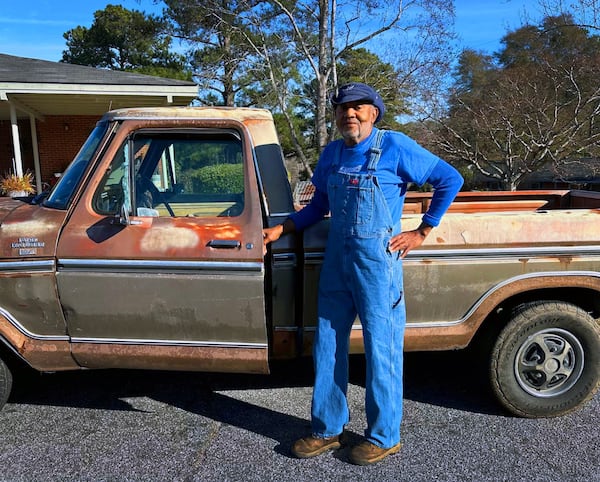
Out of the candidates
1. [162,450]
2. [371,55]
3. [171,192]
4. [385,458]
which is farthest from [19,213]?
[371,55]

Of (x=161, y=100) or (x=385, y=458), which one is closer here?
(x=385, y=458)

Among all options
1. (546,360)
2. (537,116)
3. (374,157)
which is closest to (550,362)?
(546,360)

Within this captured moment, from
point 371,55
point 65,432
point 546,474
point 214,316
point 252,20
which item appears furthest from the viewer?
point 371,55

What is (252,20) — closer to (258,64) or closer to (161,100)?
(258,64)

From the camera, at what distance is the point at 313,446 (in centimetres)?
280

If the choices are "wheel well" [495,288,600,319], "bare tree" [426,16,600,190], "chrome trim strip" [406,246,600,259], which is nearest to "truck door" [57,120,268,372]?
"chrome trim strip" [406,246,600,259]

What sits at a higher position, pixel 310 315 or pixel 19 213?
pixel 19 213

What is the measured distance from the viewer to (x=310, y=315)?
9.82 ft

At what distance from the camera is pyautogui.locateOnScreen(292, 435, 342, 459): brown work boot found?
9.18 ft

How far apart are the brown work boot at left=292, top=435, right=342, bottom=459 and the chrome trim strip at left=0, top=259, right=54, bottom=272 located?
5.51 ft

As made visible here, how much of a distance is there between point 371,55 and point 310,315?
18658 millimetres

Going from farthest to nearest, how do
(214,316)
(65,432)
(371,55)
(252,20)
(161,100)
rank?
(371,55)
(252,20)
(161,100)
(65,432)
(214,316)

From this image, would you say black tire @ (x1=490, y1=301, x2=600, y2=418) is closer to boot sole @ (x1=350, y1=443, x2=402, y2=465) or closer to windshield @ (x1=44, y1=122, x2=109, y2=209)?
boot sole @ (x1=350, y1=443, x2=402, y2=465)

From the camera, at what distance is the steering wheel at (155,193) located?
3000 mm
